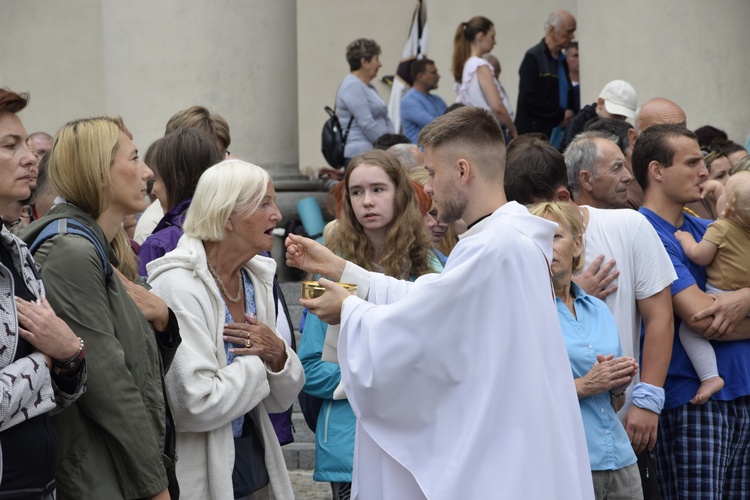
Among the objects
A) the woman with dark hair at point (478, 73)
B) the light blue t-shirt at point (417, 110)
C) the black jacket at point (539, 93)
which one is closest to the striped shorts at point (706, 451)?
the woman with dark hair at point (478, 73)

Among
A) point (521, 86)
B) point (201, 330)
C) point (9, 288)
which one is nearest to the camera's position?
point (9, 288)

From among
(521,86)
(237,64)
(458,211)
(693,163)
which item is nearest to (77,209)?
(458,211)

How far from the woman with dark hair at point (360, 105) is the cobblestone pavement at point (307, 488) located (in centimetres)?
348

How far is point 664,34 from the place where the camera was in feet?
29.6

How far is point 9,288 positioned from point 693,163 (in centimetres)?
383

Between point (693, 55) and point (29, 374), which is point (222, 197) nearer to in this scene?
point (29, 374)

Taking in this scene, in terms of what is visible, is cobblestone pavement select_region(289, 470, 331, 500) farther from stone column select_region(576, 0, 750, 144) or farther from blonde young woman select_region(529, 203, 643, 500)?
stone column select_region(576, 0, 750, 144)

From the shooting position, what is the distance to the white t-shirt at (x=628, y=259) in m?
5.60

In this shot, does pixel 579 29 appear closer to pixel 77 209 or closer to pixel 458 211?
pixel 458 211

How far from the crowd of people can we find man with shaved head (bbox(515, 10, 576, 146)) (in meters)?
4.09

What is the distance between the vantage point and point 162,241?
5.24m

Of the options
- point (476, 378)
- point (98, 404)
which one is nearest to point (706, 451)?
point (476, 378)

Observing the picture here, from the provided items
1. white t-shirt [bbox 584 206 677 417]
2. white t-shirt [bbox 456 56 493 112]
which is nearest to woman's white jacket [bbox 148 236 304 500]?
white t-shirt [bbox 584 206 677 417]

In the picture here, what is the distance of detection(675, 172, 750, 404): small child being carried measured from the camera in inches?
228
